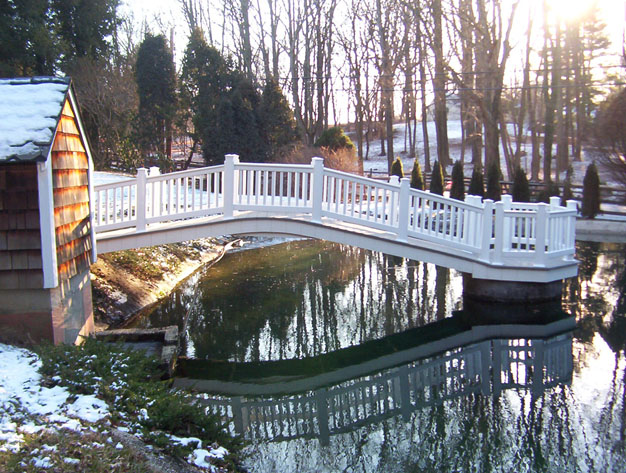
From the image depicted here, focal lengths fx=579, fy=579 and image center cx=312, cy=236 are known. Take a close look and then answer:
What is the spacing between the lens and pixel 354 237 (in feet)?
31.1

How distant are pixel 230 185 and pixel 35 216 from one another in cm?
357

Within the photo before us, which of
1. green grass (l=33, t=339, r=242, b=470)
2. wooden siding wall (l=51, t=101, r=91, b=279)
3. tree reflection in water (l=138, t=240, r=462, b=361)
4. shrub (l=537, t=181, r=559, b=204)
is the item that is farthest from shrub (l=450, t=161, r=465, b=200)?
green grass (l=33, t=339, r=242, b=470)

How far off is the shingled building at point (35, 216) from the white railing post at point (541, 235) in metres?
7.03

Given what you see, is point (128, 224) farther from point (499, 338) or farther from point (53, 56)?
point (53, 56)

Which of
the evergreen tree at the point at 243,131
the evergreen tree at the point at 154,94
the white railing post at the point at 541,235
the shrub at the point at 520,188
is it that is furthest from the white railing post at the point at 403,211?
the evergreen tree at the point at 154,94

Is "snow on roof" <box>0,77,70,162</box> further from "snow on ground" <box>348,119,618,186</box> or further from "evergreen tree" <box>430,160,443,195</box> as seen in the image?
"snow on ground" <box>348,119,618,186</box>

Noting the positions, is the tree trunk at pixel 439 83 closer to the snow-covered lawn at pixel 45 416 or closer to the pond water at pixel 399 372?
the pond water at pixel 399 372

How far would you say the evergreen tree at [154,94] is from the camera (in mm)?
23016

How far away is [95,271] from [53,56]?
49.4ft

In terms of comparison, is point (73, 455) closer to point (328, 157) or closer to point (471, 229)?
point (471, 229)

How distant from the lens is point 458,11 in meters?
23.5

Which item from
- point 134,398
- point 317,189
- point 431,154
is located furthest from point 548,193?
point 431,154

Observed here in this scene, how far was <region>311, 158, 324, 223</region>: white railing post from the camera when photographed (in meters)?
9.17

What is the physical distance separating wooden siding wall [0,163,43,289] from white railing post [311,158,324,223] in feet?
14.3
